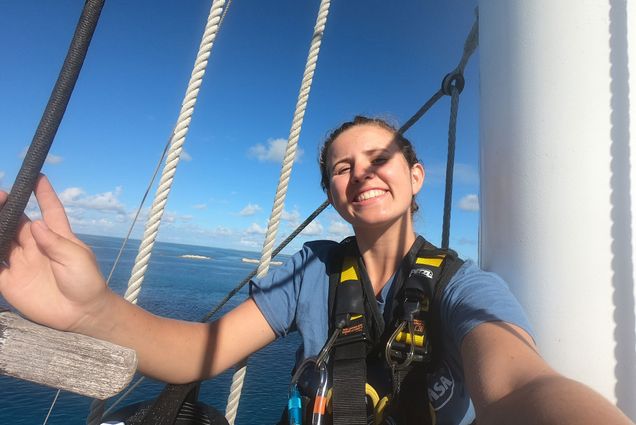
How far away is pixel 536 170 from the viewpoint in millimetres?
1066

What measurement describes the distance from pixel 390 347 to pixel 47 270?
931 mm

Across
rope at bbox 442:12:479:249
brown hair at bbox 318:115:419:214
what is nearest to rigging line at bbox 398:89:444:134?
rope at bbox 442:12:479:249

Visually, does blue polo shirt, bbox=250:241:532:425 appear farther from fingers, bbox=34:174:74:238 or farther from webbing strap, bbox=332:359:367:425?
fingers, bbox=34:174:74:238

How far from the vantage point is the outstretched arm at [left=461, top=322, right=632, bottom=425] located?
0.57 metres

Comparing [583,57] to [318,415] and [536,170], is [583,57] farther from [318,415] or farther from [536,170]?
[318,415]

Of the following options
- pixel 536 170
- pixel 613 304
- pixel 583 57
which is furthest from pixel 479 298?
pixel 583 57

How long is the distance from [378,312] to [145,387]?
59.3ft

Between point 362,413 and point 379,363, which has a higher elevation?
point 379,363

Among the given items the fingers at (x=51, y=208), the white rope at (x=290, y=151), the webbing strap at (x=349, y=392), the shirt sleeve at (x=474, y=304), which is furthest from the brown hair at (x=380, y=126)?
the fingers at (x=51, y=208)

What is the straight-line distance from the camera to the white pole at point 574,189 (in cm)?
92

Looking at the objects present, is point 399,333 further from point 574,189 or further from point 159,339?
point 159,339

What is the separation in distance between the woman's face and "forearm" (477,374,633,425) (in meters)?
0.76

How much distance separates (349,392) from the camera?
1.15 m

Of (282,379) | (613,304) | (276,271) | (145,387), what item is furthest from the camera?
(282,379)
